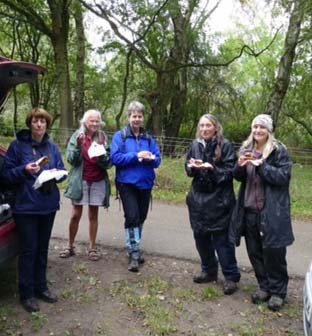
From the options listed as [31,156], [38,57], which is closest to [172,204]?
[31,156]

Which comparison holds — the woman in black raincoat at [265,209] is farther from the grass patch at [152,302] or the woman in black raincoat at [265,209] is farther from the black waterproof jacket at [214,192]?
the grass patch at [152,302]

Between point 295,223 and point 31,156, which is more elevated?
point 31,156

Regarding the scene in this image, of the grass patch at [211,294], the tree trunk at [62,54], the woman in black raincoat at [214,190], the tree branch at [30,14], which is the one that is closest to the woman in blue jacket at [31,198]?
the woman in black raincoat at [214,190]

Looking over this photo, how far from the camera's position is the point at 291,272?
5363 millimetres

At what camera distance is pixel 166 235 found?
6.58 meters

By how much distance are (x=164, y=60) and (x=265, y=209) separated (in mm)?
14499

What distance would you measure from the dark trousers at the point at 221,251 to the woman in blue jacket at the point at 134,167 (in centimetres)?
80

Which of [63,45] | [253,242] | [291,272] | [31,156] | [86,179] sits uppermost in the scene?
[63,45]

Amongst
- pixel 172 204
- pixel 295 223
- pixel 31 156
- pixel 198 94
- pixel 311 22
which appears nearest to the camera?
pixel 31 156

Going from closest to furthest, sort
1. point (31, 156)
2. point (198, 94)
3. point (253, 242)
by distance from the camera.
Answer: point (31, 156)
point (253, 242)
point (198, 94)

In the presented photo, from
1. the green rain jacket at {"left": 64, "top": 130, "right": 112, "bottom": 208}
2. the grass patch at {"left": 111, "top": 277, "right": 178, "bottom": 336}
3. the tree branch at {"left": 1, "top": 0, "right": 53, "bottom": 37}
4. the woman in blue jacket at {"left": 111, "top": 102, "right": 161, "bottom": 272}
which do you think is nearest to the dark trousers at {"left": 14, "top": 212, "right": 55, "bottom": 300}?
the grass patch at {"left": 111, "top": 277, "right": 178, "bottom": 336}

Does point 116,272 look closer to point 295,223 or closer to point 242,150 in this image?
point 242,150

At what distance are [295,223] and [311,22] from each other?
31.5 ft

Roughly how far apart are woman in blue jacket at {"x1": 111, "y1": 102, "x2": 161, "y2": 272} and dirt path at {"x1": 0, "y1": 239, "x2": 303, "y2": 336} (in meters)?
0.46
